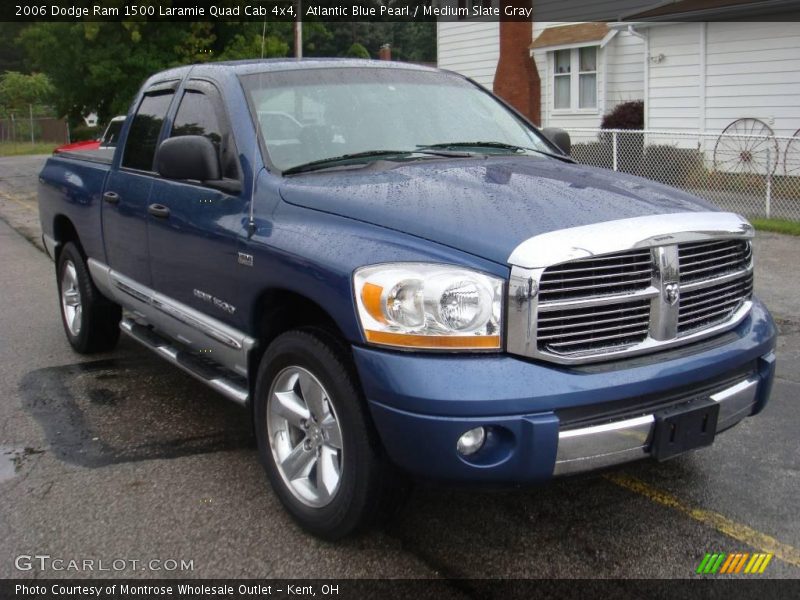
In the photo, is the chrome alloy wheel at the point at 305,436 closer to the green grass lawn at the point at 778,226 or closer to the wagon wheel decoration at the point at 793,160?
the green grass lawn at the point at 778,226

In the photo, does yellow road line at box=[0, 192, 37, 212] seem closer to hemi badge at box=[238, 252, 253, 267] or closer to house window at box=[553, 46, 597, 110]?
house window at box=[553, 46, 597, 110]

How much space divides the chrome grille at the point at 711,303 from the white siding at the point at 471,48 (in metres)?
19.2

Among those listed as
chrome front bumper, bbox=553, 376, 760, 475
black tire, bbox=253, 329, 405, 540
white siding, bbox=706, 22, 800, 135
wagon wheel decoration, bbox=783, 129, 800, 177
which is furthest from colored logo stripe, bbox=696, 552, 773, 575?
white siding, bbox=706, 22, 800, 135

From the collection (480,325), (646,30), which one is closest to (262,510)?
(480,325)

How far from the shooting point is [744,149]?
15227 mm

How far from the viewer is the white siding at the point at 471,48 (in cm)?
2248

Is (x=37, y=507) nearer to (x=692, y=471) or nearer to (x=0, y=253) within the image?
(x=692, y=471)

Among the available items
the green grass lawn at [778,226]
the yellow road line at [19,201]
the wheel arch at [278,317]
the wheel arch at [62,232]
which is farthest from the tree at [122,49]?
the wheel arch at [278,317]

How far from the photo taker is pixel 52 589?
3246 millimetres

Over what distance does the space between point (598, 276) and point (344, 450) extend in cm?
112

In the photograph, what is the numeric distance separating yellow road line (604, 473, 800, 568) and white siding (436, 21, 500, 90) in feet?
62.8

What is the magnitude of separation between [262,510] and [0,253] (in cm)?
906

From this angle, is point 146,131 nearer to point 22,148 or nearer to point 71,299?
point 71,299

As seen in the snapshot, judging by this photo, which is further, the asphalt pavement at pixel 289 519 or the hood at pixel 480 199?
the asphalt pavement at pixel 289 519
